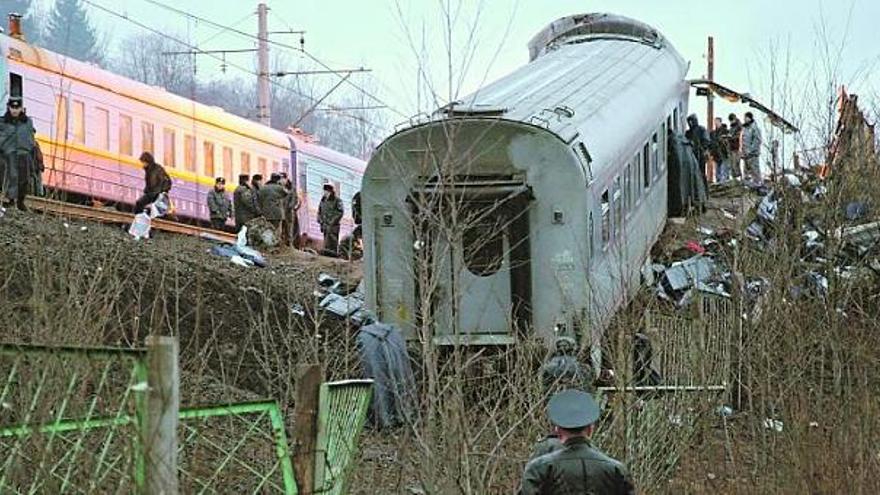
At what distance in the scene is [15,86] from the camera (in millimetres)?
25547

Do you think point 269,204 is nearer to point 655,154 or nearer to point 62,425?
point 655,154

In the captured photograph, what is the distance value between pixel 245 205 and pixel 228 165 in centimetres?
511

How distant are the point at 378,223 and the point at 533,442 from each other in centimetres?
581

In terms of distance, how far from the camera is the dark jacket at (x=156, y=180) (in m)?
27.3

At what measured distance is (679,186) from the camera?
26.3m

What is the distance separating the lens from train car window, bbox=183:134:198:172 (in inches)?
1264

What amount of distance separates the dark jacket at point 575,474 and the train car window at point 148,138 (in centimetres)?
2157

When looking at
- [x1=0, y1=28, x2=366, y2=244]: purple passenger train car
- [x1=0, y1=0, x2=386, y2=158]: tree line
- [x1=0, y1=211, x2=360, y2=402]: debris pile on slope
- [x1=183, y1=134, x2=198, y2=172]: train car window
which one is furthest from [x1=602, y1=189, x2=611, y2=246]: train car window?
[x1=0, y1=0, x2=386, y2=158]: tree line

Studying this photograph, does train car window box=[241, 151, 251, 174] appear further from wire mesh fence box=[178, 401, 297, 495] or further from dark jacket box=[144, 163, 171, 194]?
wire mesh fence box=[178, 401, 297, 495]

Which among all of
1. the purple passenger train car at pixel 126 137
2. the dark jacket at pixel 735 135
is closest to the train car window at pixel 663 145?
the dark jacket at pixel 735 135

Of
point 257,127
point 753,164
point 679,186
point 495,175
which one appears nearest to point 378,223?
point 495,175

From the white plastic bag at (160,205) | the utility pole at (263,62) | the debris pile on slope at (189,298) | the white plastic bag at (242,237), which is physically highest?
the utility pole at (263,62)

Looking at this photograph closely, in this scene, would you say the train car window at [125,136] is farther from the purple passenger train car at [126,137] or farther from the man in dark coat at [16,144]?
the man in dark coat at [16,144]

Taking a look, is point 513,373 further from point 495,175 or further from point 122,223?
point 122,223
